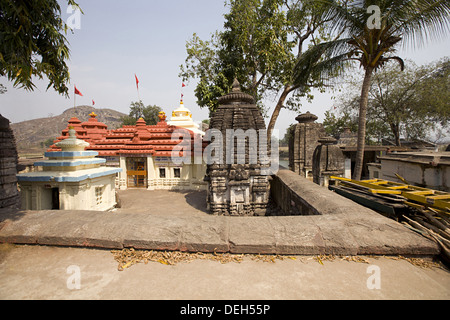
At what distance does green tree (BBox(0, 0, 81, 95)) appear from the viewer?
264cm

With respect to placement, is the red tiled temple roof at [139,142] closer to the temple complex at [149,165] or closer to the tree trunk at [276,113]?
the temple complex at [149,165]

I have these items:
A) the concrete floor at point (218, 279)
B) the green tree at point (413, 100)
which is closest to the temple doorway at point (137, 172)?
the concrete floor at point (218, 279)

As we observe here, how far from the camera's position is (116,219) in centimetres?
292

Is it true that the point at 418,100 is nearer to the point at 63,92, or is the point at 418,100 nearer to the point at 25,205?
the point at 63,92

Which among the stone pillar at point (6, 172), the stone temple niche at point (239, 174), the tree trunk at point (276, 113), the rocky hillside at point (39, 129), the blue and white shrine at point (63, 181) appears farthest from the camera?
the rocky hillside at point (39, 129)

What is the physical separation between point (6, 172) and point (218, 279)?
4151 mm

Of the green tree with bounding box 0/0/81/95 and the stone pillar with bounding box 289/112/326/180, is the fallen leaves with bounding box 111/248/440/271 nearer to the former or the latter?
the green tree with bounding box 0/0/81/95

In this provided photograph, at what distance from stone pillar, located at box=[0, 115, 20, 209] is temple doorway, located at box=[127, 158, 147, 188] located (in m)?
8.89

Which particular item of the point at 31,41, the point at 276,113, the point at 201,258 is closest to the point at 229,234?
→ the point at 201,258

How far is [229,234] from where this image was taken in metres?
2.61

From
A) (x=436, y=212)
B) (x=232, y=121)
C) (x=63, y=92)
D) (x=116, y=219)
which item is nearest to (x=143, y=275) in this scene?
(x=116, y=219)

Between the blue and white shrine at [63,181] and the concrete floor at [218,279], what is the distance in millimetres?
3782

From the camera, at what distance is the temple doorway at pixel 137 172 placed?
1272 centimetres

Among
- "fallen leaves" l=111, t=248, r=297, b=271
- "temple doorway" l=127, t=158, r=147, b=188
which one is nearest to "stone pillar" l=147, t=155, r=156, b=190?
"temple doorway" l=127, t=158, r=147, b=188
